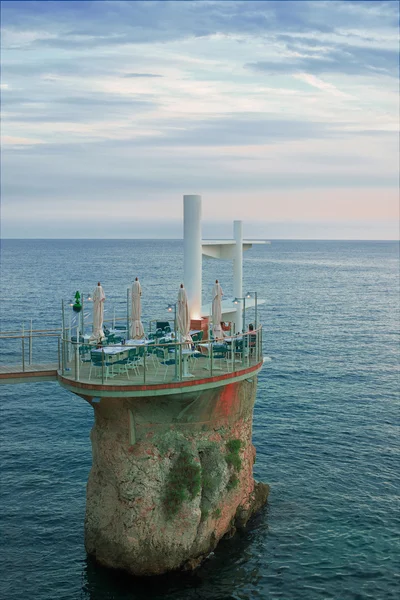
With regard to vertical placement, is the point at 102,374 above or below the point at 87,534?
above

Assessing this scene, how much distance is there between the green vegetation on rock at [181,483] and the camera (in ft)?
68.7

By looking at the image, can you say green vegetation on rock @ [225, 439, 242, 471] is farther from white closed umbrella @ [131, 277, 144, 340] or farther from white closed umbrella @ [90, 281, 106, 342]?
white closed umbrella @ [90, 281, 106, 342]

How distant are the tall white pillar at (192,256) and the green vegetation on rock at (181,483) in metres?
7.01

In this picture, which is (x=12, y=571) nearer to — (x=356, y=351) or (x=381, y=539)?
(x=381, y=539)

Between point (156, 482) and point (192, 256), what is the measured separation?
31.2ft

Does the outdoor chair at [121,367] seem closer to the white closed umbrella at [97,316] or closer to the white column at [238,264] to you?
the white closed umbrella at [97,316]

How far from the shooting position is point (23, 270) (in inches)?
5891

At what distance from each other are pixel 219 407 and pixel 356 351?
38.0m

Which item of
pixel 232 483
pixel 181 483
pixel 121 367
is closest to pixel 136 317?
pixel 121 367

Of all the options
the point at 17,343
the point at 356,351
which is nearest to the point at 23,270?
the point at 17,343

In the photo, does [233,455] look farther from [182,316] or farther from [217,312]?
[182,316]

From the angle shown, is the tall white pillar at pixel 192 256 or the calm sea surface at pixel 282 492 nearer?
the calm sea surface at pixel 282 492

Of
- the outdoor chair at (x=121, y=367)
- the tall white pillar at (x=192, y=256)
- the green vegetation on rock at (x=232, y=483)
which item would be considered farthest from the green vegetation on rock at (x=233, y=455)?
the tall white pillar at (x=192, y=256)

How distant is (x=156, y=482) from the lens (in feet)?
68.5
